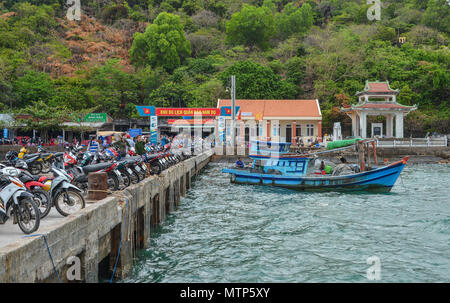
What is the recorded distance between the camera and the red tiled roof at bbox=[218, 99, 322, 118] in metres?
41.2

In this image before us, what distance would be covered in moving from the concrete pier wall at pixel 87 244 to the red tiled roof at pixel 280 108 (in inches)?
1261

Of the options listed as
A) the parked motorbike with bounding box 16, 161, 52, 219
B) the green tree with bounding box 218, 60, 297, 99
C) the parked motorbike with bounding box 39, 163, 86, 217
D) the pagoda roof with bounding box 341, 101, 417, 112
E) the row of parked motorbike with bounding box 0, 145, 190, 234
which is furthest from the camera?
the green tree with bounding box 218, 60, 297, 99

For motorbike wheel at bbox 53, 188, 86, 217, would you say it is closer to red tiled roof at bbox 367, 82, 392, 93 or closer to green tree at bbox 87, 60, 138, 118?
red tiled roof at bbox 367, 82, 392, 93

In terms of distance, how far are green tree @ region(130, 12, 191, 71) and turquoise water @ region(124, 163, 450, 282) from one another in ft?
154

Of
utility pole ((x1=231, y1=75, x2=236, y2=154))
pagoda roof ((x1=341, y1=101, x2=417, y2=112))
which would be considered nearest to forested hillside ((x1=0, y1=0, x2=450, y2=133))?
pagoda roof ((x1=341, y1=101, x2=417, y2=112))

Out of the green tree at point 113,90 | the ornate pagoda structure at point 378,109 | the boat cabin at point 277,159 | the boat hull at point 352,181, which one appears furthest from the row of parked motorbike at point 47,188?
the green tree at point 113,90

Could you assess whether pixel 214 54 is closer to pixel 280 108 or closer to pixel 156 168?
pixel 280 108

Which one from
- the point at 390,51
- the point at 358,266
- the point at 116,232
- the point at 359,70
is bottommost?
the point at 358,266

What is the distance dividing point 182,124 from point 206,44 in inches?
1163

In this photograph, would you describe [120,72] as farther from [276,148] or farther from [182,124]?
[276,148]

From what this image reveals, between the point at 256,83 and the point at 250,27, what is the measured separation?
73.7ft

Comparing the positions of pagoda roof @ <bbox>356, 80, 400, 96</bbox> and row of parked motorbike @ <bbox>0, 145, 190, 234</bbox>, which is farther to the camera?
pagoda roof @ <bbox>356, 80, 400, 96</bbox>
